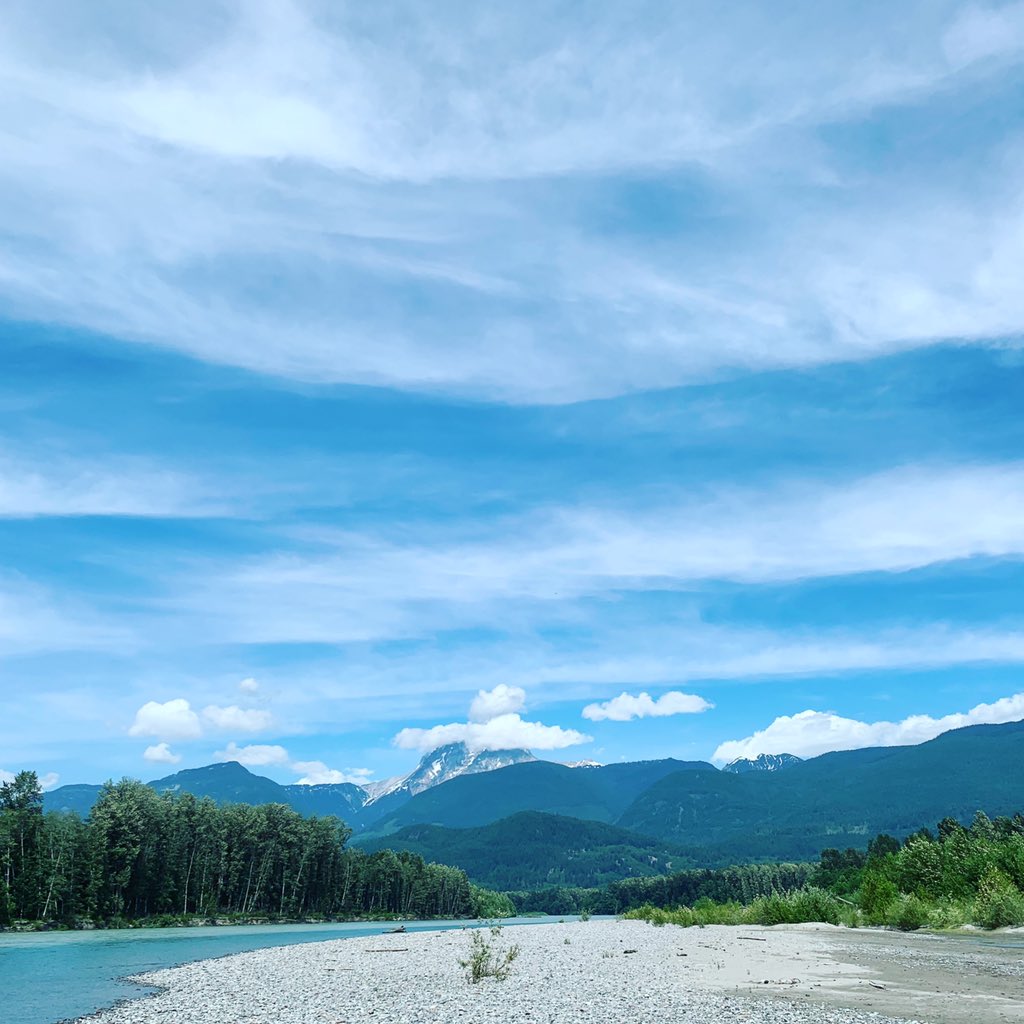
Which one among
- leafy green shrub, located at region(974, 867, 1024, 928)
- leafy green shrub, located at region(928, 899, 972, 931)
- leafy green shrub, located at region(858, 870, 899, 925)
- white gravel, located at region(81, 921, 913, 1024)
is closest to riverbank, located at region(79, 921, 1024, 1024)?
white gravel, located at region(81, 921, 913, 1024)

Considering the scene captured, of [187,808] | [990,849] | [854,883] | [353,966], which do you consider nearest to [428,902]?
[187,808]

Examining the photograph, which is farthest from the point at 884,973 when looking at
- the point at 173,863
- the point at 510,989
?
the point at 173,863

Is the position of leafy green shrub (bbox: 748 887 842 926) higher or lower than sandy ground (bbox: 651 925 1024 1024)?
lower

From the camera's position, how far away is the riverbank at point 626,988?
24.5m

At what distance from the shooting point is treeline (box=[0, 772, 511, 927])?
95125 millimetres

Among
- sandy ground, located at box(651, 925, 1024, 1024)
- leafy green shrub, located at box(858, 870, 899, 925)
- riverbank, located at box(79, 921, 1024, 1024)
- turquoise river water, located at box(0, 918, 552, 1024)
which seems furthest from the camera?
leafy green shrub, located at box(858, 870, 899, 925)

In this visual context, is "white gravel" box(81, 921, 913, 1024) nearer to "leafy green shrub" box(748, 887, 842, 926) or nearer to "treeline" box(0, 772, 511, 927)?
"leafy green shrub" box(748, 887, 842, 926)

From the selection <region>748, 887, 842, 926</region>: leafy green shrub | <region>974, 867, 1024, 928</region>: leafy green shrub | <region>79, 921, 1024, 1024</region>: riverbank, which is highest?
<region>79, 921, 1024, 1024</region>: riverbank

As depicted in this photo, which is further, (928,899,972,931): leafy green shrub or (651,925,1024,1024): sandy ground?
(928,899,972,931): leafy green shrub

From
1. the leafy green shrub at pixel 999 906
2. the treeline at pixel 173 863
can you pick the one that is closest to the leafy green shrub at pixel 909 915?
the leafy green shrub at pixel 999 906

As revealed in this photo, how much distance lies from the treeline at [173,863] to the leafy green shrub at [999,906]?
9607 cm

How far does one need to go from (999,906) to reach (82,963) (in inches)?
2575

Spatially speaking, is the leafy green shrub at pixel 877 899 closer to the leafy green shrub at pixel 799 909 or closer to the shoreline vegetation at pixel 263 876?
the shoreline vegetation at pixel 263 876

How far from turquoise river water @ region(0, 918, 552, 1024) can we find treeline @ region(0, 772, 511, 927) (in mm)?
9176
